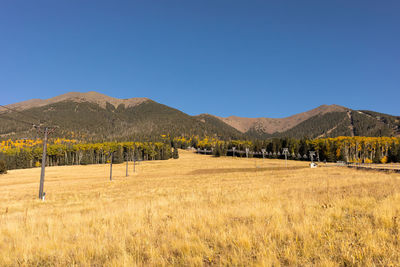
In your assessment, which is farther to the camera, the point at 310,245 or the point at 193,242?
the point at 193,242

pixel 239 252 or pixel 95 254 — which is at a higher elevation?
pixel 239 252

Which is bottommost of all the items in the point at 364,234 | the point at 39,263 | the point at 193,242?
the point at 39,263

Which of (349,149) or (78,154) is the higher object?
(349,149)

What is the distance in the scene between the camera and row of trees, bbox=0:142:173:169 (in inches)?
5153

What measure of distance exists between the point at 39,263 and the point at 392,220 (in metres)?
9.15

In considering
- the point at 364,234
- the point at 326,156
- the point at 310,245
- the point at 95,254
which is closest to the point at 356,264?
the point at 310,245

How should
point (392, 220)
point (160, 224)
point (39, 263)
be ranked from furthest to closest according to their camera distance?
point (160, 224)
point (392, 220)
point (39, 263)

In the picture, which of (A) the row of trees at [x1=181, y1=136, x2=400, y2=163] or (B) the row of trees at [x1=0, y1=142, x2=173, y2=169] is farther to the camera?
(B) the row of trees at [x1=0, y1=142, x2=173, y2=169]

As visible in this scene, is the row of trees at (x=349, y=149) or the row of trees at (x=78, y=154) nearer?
the row of trees at (x=349, y=149)

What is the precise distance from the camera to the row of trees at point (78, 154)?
130875 mm

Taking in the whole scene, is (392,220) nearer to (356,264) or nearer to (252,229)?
(356,264)

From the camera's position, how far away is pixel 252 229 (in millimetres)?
6281

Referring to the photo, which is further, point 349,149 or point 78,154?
point 78,154

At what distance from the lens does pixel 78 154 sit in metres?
150
